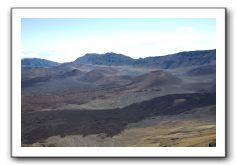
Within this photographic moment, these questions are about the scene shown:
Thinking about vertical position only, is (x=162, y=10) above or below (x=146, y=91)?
above

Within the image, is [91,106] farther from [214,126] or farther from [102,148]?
[214,126]

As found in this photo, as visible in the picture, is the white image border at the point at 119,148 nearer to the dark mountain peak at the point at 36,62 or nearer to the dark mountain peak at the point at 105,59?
the dark mountain peak at the point at 36,62

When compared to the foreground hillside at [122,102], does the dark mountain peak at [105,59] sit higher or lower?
higher

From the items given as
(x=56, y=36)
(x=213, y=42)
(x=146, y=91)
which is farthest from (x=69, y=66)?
(x=213, y=42)

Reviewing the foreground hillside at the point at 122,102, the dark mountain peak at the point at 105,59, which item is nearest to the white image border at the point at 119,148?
the foreground hillside at the point at 122,102

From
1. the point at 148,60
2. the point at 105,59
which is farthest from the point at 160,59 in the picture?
the point at 105,59

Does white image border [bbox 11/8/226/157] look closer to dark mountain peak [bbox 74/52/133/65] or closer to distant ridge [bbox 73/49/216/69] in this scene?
distant ridge [bbox 73/49/216/69]

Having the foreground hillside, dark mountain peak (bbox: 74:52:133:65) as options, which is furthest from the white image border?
dark mountain peak (bbox: 74:52:133:65)

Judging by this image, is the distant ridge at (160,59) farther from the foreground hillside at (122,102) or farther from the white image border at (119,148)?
the white image border at (119,148)
